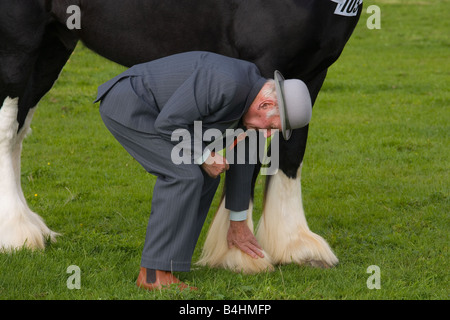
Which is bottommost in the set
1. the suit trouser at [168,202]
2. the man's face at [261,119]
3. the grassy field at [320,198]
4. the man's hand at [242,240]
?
the grassy field at [320,198]

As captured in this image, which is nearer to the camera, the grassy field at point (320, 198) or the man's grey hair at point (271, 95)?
the man's grey hair at point (271, 95)

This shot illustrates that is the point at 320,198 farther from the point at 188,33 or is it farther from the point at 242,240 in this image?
the point at 188,33

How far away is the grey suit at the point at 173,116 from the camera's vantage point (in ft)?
10.7

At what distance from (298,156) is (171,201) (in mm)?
1140

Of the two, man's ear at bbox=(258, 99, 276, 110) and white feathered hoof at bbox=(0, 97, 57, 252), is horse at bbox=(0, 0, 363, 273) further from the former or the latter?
man's ear at bbox=(258, 99, 276, 110)

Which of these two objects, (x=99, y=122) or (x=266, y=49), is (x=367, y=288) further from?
(x=99, y=122)

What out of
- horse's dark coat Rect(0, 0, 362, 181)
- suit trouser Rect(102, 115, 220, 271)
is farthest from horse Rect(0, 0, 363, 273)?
suit trouser Rect(102, 115, 220, 271)

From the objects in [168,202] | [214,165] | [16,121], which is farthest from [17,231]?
[214,165]

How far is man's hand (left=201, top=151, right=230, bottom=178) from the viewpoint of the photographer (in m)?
3.35

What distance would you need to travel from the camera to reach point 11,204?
4223 millimetres

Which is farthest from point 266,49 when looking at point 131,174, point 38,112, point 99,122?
point 38,112

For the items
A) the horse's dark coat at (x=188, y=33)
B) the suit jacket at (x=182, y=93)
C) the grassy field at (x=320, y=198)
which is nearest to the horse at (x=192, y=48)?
the horse's dark coat at (x=188, y=33)

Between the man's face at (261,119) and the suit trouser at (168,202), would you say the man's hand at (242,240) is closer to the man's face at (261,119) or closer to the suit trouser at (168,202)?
the suit trouser at (168,202)

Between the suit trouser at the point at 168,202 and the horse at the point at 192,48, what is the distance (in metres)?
0.58
